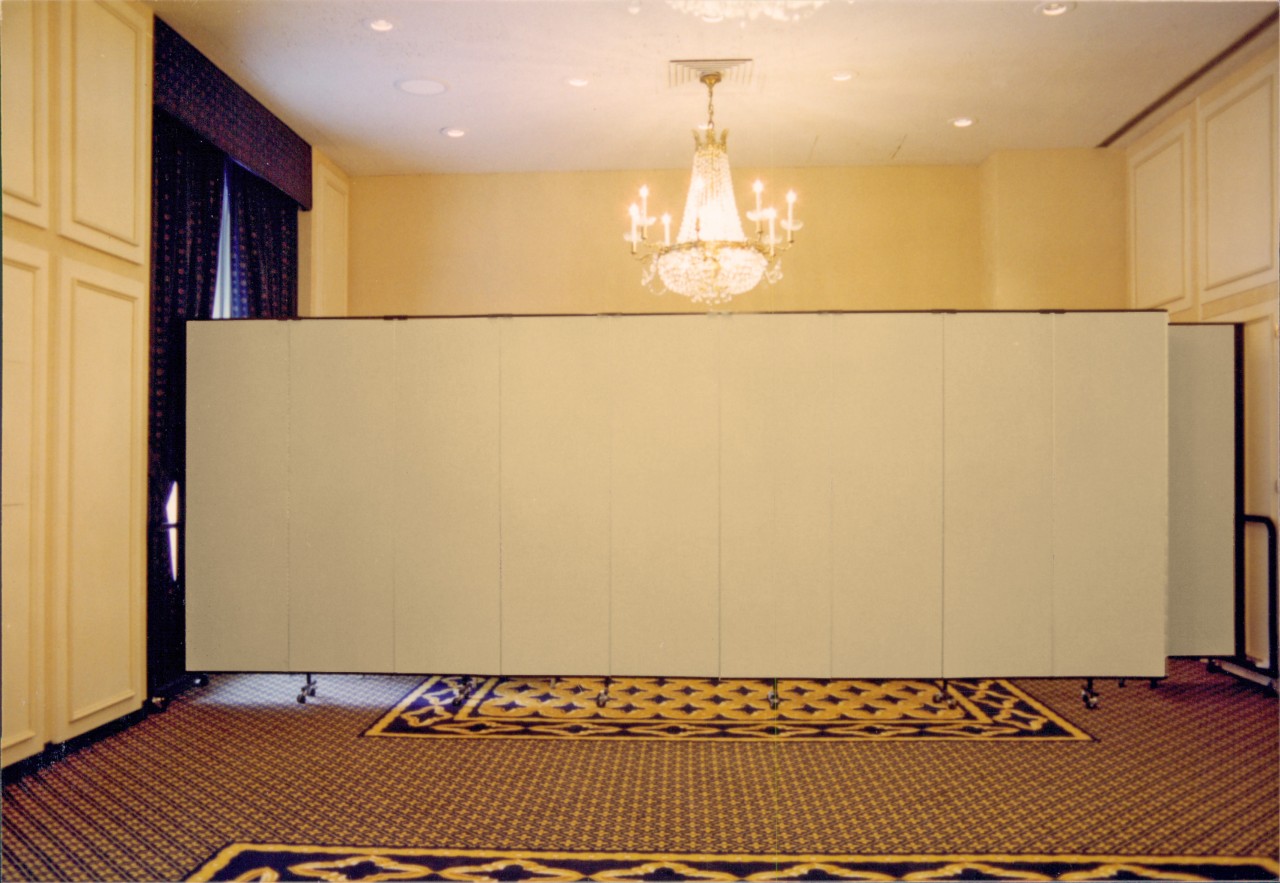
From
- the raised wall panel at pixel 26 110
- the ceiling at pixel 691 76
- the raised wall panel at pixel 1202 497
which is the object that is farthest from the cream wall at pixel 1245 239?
the raised wall panel at pixel 26 110

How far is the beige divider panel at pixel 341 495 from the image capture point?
4195 mm

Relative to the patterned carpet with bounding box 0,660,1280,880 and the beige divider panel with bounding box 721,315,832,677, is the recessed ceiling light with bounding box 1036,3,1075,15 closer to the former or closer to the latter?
the beige divider panel with bounding box 721,315,832,677

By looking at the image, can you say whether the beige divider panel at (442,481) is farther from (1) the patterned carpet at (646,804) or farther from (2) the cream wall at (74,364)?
(2) the cream wall at (74,364)

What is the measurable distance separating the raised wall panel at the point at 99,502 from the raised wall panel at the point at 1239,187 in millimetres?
5884

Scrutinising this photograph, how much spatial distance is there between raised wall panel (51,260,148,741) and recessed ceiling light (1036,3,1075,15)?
4.64 metres

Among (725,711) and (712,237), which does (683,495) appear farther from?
(712,237)

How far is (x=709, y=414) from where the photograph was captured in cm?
414

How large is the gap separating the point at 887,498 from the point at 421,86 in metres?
3.61

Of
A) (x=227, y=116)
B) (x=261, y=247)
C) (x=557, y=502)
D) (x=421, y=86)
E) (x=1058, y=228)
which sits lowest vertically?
(x=557, y=502)

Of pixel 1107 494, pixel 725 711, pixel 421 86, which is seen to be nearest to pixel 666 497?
pixel 725 711

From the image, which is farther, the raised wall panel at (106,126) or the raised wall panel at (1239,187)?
the raised wall panel at (1239,187)

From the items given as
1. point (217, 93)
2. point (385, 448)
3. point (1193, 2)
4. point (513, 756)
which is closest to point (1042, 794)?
point (513, 756)

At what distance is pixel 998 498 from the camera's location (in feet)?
13.4

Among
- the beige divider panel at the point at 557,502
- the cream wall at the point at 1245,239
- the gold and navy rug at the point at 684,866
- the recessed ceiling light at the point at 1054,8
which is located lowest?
the gold and navy rug at the point at 684,866
